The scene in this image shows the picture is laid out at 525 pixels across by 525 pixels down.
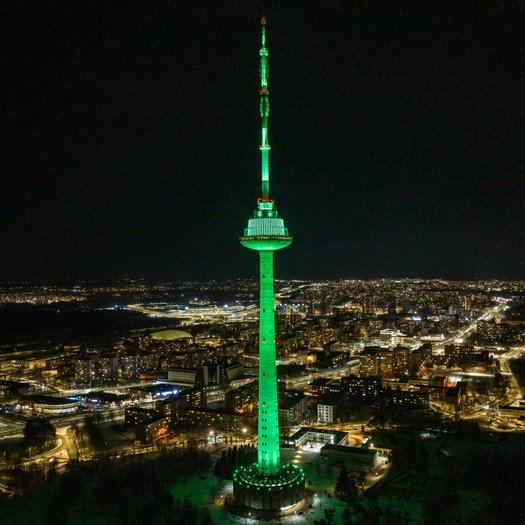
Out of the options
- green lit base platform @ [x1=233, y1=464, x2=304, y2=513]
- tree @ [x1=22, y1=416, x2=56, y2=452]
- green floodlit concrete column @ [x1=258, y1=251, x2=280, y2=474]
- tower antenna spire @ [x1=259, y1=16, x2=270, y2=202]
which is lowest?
tree @ [x1=22, y1=416, x2=56, y2=452]

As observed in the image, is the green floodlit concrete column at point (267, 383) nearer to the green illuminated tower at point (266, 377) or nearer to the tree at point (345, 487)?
the green illuminated tower at point (266, 377)

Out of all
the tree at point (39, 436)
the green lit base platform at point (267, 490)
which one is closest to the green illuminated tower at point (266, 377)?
the green lit base platform at point (267, 490)

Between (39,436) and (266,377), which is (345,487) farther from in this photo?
(39,436)

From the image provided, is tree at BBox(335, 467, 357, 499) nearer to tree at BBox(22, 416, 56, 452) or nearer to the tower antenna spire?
the tower antenna spire

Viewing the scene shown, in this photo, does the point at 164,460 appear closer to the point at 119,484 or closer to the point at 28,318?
the point at 119,484

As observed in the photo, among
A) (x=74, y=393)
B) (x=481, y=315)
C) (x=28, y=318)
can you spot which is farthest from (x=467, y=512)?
(x=28, y=318)

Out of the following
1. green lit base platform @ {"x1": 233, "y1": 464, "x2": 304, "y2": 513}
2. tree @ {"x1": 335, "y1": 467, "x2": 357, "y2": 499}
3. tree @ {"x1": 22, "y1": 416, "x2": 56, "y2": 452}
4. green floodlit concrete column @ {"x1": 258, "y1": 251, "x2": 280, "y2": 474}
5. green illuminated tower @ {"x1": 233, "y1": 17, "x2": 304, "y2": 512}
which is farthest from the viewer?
tree @ {"x1": 22, "y1": 416, "x2": 56, "y2": 452}

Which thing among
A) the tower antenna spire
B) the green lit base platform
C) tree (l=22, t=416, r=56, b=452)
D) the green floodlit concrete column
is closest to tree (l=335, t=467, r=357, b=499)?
the green lit base platform

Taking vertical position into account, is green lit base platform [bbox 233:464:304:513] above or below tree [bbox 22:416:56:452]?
above
